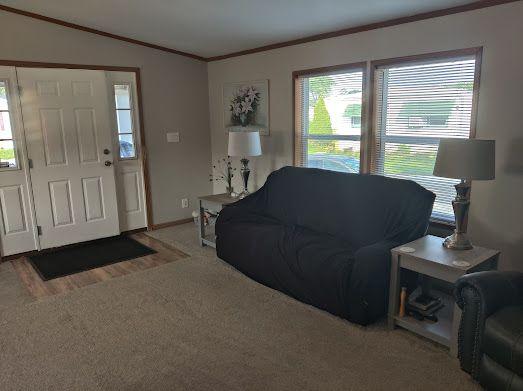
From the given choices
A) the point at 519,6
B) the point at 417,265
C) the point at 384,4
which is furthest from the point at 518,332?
the point at 384,4

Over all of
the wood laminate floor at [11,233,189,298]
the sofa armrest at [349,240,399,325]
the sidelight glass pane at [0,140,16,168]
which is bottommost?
the wood laminate floor at [11,233,189,298]

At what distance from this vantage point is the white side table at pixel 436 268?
7.54 feet

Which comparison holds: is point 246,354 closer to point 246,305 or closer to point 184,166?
point 246,305

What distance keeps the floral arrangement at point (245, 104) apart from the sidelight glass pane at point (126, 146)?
4.13 feet

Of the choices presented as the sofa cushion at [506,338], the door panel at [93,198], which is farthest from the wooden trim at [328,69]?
the door panel at [93,198]

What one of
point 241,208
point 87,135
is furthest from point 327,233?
point 87,135

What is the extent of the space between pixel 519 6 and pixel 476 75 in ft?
1.52

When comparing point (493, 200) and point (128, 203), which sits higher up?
point (493, 200)

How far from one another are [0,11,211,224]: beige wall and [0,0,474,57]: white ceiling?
0.70ft

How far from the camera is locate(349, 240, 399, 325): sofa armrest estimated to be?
253cm

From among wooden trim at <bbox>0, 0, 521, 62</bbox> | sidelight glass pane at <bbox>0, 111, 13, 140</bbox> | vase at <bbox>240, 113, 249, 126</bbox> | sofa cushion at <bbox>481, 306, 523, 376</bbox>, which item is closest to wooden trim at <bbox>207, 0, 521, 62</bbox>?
wooden trim at <bbox>0, 0, 521, 62</bbox>

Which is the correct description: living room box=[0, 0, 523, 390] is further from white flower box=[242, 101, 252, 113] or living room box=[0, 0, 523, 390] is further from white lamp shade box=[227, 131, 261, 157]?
white flower box=[242, 101, 252, 113]

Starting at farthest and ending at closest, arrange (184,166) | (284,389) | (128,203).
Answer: (184,166) → (128,203) → (284,389)

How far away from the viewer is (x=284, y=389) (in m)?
2.07
